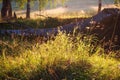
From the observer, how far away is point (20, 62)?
639 cm

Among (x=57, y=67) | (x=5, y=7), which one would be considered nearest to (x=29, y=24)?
(x=5, y=7)

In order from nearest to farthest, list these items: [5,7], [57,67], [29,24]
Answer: [57,67]
[29,24]
[5,7]

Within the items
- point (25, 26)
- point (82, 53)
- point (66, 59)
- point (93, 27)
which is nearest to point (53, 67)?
point (66, 59)

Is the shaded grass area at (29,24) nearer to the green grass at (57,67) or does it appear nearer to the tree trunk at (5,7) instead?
the tree trunk at (5,7)

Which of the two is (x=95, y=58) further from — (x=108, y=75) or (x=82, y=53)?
(x=108, y=75)

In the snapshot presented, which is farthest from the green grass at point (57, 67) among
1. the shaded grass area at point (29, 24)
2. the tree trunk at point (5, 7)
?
the tree trunk at point (5, 7)

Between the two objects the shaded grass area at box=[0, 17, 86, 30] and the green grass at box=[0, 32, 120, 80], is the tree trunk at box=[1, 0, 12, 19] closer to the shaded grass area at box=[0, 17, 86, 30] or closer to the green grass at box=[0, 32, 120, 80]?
the shaded grass area at box=[0, 17, 86, 30]

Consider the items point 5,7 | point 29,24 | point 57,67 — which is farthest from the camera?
point 5,7

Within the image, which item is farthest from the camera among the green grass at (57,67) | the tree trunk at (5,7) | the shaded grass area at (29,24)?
the tree trunk at (5,7)

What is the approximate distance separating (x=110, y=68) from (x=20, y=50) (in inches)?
87.4

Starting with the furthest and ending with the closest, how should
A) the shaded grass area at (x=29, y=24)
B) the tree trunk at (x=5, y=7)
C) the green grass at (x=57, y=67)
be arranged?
the tree trunk at (x=5, y=7), the shaded grass area at (x=29, y=24), the green grass at (x=57, y=67)

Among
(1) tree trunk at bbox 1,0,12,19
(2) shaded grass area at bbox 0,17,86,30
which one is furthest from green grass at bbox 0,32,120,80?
(1) tree trunk at bbox 1,0,12,19

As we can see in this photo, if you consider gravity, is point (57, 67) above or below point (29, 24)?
above

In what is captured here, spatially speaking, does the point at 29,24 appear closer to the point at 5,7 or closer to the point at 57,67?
the point at 5,7
